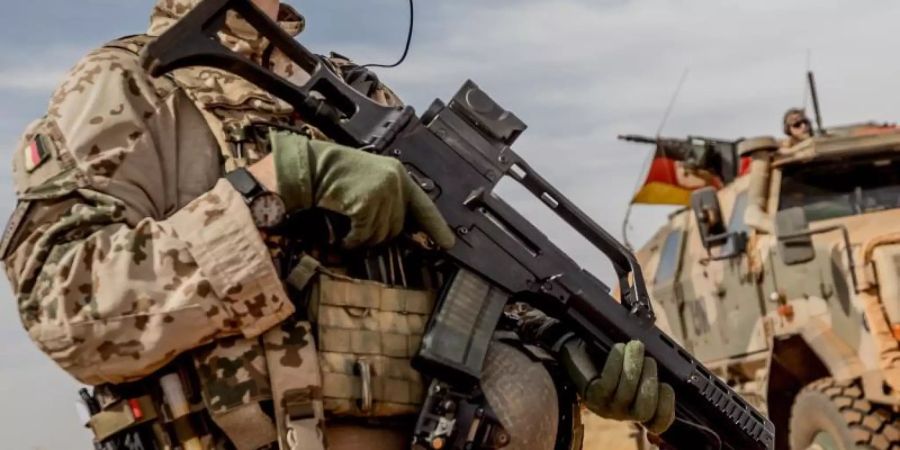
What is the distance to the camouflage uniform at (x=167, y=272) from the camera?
1840mm

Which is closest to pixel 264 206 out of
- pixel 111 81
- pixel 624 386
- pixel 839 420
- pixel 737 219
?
pixel 111 81

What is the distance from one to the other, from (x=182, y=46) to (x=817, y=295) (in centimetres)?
570

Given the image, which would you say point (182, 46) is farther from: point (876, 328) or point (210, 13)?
point (876, 328)

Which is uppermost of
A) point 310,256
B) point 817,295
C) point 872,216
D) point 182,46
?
point 872,216

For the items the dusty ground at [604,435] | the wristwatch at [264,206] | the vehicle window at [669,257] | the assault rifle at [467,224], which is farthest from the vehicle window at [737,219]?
the wristwatch at [264,206]

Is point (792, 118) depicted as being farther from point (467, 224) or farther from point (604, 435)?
point (467, 224)

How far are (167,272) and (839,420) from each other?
5442 mm

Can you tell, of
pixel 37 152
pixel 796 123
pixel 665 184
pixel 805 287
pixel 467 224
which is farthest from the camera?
pixel 665 184

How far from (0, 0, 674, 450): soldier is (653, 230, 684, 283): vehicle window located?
704 centimetres

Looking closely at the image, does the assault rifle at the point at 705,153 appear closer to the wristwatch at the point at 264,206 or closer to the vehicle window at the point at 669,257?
the vehicle window at the point at 669,257

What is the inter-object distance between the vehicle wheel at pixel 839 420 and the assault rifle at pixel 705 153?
2855mm

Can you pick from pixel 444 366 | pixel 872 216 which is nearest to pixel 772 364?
pixel 872 216

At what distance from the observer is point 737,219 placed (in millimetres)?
8039

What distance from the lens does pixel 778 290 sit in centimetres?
747
